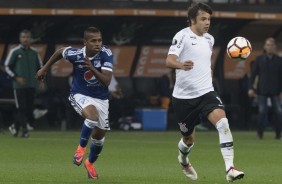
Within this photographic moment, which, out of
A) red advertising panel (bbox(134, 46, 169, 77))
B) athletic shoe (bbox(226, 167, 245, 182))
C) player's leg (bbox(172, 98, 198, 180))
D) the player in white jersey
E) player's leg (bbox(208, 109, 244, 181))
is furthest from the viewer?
red advertising panel (bbox(134, 46, 169, 77))

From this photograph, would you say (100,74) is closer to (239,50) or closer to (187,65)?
(187,65)

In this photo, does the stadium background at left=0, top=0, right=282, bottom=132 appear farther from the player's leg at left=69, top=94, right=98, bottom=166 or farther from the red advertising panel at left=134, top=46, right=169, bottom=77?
the player's leg at left=69, top=94, right=98, bottom=166

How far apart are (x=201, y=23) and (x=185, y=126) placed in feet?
4.45

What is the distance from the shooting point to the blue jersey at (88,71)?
45.6 feet

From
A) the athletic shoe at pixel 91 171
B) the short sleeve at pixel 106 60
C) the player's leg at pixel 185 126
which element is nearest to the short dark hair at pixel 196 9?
the player's leg at pixel 185 126

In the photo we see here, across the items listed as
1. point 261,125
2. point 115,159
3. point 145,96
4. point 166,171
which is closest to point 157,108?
point 145,96

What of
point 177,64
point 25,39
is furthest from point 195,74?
point 25,39

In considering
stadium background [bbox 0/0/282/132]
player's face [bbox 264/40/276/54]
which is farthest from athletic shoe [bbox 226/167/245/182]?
stadium background [bbox 0/0/282/132]

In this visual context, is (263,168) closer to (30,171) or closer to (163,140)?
(30,171)

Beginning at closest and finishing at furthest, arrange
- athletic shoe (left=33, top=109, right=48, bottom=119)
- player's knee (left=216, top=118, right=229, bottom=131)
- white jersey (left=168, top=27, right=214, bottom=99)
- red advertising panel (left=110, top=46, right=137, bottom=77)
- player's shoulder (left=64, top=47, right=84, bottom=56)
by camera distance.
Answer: player's knee (left=216, top=118, right=229, bottom=131), white jersey (left=168, top=27, right=214, bottom=99), player's shoulder (left=64, top=47, right=84, bottom=56), athletic shoe (left=33, top=109, right=48, bottom=119), red advertising panel (left=110, top=46, right=137, bottom=77)

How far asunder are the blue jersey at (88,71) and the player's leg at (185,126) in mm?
1002

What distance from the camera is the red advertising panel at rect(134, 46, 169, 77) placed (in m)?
29.2

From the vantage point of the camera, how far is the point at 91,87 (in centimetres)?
1408

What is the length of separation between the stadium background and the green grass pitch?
3.01 meters
